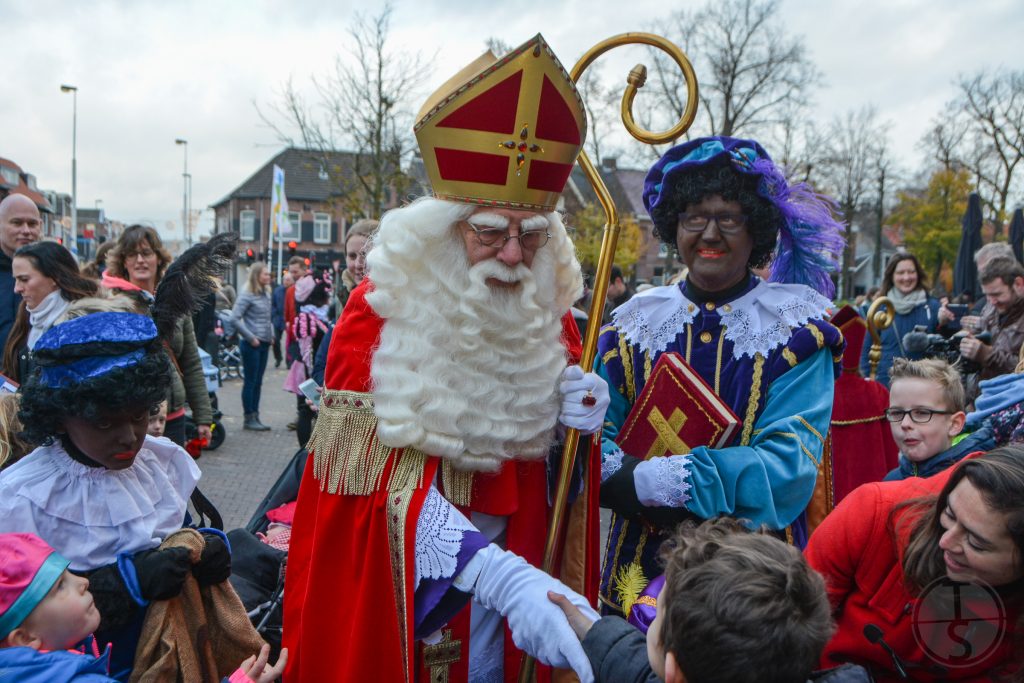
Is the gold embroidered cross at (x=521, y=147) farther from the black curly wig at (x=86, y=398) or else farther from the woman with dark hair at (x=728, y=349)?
the black curly wig at (x=86, y=398)

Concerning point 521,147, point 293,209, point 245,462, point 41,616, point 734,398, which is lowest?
point 245,462

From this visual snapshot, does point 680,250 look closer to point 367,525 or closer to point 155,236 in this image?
point 367,525

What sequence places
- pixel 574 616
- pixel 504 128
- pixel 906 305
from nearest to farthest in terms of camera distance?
1. pixel 574 616
2. pixel 504 128
3. pixel 906 305

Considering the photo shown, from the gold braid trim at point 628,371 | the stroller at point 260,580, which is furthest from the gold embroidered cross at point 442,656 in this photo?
the stroller at point 260,580

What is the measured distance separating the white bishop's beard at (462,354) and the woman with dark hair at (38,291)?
227 cm

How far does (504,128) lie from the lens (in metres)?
1.87

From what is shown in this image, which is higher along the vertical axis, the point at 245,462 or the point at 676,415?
the point at 676,415

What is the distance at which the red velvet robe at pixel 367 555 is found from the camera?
1.81 meters

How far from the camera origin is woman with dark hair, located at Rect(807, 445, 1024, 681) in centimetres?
147

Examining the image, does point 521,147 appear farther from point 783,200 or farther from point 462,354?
point 783,200

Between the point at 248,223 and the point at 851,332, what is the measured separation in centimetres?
4259

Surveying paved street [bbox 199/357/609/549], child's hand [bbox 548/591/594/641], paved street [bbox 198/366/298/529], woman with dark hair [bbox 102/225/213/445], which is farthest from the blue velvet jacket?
paved street [bbox 198/366/298/529]

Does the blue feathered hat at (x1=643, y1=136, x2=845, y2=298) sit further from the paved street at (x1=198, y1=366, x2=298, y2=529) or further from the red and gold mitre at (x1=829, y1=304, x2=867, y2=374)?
the paved street at (x1=198, y1=366, x2=298, y2=529)

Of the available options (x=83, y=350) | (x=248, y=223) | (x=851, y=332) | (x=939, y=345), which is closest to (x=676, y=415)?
(x=83, y=350)
